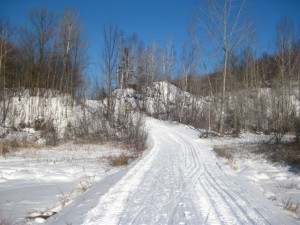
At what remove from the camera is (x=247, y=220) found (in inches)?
191

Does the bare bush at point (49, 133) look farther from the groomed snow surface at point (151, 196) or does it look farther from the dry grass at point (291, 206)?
the dry grass at point (291, 206)

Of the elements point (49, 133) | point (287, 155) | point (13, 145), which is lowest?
point (13, 145)

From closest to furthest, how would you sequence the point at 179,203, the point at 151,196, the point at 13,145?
the point at 179,203
the point at 151,196
the point at 13,145

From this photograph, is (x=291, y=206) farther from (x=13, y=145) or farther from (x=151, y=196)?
(x=13, y=145)

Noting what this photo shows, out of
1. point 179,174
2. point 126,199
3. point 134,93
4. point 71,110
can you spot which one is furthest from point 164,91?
point 126,199

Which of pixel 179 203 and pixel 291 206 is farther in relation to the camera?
pixel 291 206

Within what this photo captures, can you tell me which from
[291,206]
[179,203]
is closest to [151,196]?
[179,203]

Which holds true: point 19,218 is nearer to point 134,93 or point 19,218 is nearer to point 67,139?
point 67,139

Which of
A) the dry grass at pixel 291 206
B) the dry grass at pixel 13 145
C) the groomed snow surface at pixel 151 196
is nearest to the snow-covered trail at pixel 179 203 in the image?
the groomed snow surface at pixel 151 196

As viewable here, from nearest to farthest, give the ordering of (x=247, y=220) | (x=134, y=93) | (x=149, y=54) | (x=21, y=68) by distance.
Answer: (x=247, y=220), (x=21, y=68), (x=149, y=54), (x=134, y=93)

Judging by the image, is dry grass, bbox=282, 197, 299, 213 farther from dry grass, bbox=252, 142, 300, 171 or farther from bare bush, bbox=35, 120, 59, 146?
bare bush, bbox=35, 120, 59, 146

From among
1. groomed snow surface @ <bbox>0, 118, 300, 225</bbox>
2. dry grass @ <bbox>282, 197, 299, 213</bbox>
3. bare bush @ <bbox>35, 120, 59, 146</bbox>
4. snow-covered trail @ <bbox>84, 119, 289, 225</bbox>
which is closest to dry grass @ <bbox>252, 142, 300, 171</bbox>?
groomed snow surface @ <bbox>0, 118, 300, 225</bbox>

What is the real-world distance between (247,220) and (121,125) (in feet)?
67.1

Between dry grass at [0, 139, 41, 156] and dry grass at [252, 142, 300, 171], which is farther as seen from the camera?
dry grass at [0, 139, 41, 156]
